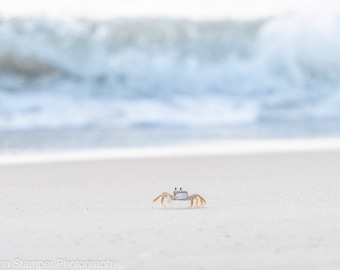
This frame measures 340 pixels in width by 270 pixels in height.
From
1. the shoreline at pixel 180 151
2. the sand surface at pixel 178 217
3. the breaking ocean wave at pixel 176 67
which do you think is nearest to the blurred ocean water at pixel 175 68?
the breaking ocean wave at pixel 176 67

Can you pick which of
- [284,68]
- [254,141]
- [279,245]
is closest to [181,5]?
[284,68]

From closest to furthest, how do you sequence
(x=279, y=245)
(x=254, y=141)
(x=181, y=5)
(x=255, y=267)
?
(x=255, y=267)
(x=279, y=245)
(x=254, y=141)
(x=181, y=5)

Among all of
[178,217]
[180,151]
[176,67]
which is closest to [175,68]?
[176,67]

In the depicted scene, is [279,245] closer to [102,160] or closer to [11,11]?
[102,160]

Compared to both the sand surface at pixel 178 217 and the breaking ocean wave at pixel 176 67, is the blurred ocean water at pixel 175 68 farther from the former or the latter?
the sand surface at pixel 178 217

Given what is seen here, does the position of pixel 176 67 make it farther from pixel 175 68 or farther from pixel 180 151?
pixel 180 151

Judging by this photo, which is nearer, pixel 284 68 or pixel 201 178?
pixel 201 178
